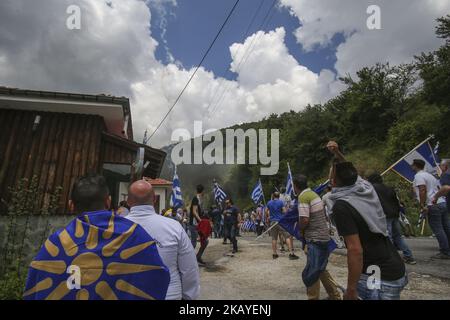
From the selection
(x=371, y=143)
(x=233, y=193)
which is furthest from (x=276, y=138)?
(x=371, y=143)

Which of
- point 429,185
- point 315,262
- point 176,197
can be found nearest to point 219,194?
point 176,197

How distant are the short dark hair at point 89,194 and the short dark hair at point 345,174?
6.12ft

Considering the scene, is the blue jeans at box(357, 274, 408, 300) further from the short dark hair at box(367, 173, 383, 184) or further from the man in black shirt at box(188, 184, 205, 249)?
the man in black shirt at box(188, 184, 205, 249)

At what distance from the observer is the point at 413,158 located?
9039mm

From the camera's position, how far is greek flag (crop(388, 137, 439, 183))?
8930 millimetres

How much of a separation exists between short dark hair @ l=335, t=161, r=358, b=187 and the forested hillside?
67.7 ft

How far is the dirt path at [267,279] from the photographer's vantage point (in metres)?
5.35

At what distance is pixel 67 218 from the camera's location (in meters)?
8.63

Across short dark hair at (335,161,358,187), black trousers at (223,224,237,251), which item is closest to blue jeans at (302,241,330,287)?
short dark hair at (335,161,358,187)

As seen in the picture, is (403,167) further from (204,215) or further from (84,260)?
(84,260)

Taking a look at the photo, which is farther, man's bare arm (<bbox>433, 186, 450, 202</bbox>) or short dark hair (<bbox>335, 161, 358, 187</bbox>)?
man's bare arm (<bbox>433, 186, 450, 202</bbox>)

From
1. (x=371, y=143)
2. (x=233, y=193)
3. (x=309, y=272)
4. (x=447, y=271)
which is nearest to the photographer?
(x=309, y=272)

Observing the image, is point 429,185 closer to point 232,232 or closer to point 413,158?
point 413,158
